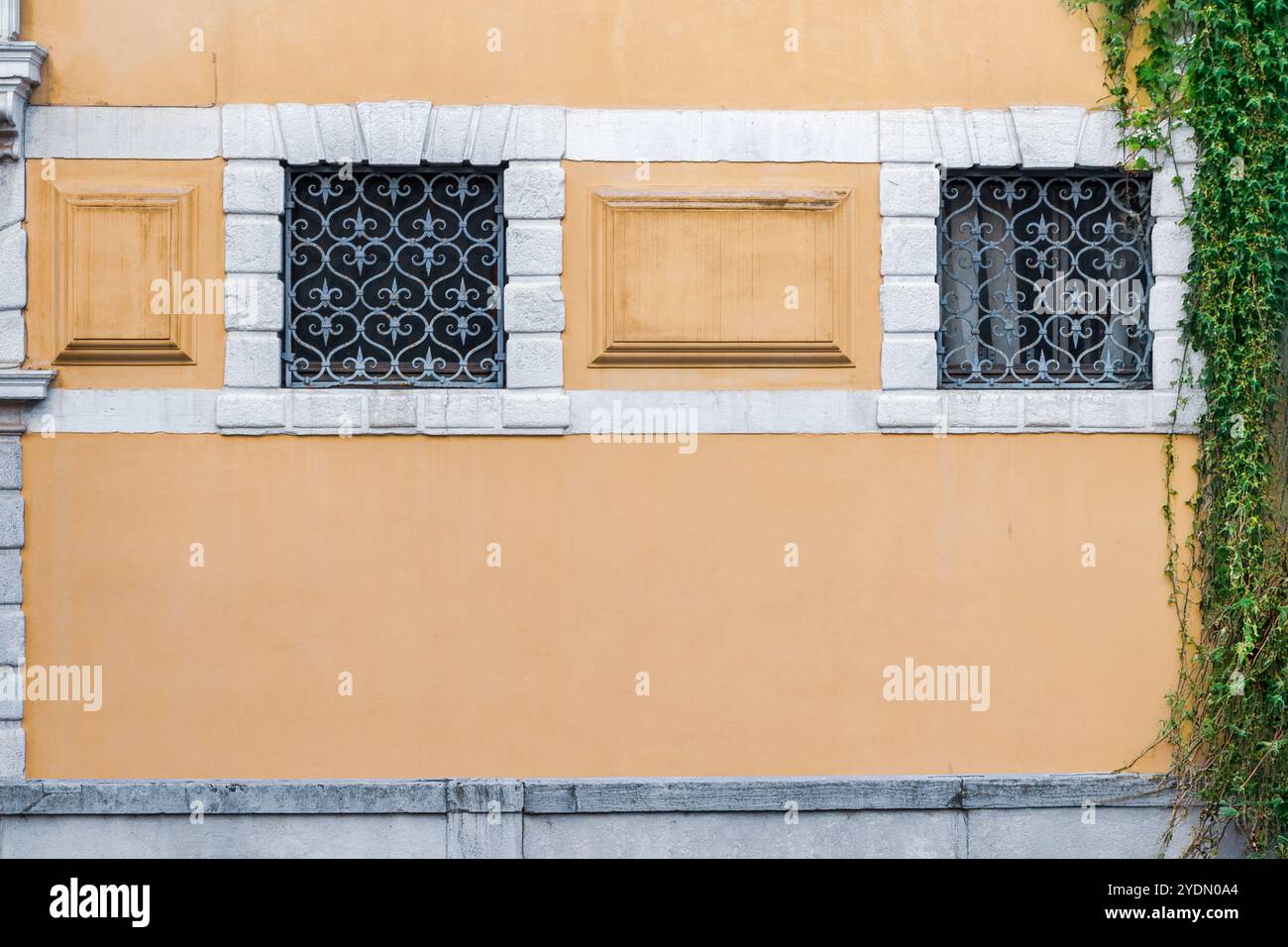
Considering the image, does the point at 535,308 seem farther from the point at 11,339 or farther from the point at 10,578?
the point at 10,578

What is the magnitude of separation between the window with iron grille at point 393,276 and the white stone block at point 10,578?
5.72ft

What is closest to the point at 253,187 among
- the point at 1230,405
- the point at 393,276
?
the point at 393,276

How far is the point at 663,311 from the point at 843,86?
5.22ft

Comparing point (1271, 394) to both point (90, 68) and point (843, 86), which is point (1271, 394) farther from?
point (90, 68)

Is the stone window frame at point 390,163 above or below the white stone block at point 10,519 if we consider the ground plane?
above

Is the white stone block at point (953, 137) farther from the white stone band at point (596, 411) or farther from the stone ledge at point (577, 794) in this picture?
the stone ledge at point (577, 794)

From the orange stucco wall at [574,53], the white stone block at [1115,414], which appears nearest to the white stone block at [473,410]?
the orange stucco wall at [574,53]

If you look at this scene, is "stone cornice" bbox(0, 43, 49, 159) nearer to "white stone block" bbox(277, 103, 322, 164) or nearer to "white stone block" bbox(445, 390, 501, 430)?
"white stone block" bbox(277, 103, 322, 164)

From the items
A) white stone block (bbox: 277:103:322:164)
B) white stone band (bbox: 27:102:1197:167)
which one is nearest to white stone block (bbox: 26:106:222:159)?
white stone band (bbox: 27:102:1197:167)

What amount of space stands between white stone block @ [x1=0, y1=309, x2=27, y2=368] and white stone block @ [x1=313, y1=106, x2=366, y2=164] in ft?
6.11

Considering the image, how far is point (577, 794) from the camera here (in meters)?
7.90

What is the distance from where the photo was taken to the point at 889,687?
8078mm

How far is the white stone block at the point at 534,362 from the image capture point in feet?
26.2

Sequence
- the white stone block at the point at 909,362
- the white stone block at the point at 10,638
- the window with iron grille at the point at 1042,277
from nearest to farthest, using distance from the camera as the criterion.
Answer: the white stone block at the point at 10,638 < the white stone block at the point at 909,362 < the window with iron grille at the point at 1042,277
